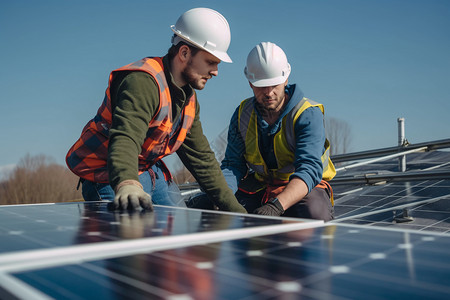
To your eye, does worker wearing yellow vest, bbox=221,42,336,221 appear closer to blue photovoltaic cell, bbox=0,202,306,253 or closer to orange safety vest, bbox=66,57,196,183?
orange safety vest, bbox=66,57,196,183

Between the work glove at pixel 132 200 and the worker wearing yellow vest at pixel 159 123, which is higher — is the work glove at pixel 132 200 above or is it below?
below

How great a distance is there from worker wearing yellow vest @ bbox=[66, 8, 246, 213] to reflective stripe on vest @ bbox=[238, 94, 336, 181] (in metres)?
0.93

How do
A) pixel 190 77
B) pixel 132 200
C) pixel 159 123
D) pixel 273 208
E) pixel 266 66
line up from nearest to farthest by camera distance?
→ pixel 132 200 → pixel 159 123 → pixel 190 77 → pixel 273 208 → pixel 266 66

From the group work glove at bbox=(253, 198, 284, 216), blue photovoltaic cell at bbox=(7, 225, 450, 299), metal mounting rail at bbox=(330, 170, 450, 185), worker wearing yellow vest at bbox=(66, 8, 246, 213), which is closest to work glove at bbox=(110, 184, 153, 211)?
worker wearing yellow vest at bbox=(66, 8, 246, 213)

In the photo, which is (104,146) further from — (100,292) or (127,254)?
(100,292)

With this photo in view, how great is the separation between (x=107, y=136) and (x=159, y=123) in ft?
1.21

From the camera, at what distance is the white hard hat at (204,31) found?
3.15m

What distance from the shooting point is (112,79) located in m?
2.83

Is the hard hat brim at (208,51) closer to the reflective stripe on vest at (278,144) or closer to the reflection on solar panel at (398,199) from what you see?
the reflective stripe on vest at (278,144)

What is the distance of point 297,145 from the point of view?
3.94 meters

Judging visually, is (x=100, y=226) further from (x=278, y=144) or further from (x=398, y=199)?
(x=398, y=199)

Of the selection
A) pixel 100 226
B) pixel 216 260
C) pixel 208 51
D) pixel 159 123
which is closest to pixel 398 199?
pixel 208 51

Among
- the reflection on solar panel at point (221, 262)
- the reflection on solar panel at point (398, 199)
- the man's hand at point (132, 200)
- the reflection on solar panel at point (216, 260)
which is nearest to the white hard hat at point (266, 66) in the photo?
the reflection on solar panel at point (398, 199)

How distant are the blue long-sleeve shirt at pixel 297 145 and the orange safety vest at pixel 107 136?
120 centimetres
